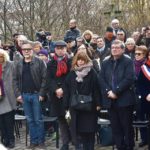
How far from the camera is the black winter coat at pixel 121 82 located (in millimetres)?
8562

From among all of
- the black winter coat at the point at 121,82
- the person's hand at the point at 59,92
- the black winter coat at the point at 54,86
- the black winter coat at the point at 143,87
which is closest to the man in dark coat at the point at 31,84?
the black winter coat at the point at 54,86

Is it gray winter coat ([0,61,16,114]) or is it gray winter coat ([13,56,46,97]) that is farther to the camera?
gray winter coat ([0,61,16,114])

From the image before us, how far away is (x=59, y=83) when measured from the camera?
30.2 feet

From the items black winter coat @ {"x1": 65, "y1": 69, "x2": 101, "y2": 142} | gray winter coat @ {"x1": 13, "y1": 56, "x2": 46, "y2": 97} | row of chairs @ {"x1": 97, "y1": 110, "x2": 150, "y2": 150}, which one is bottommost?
row of chairs @ {"x1": 97, "y1": 110, "x2": 150, "y2": 150}

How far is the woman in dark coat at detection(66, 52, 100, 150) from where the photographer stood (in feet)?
28.3

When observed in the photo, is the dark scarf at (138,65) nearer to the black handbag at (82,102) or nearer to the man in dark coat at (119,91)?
the man in dark coat at (119,91)

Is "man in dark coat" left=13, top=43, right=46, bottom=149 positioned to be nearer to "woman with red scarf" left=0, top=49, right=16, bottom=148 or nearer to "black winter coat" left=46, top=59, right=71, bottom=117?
"woman with red scarf" left=0, top=49, right=16, bottom=148

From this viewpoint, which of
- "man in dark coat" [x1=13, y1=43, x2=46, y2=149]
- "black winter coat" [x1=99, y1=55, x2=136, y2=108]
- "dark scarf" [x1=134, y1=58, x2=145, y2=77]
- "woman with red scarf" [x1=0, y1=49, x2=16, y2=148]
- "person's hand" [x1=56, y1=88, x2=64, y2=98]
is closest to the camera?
"black winter coat" [x1=99, y1=55, x2=136, y2=108]

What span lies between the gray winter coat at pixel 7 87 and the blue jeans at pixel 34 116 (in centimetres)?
37

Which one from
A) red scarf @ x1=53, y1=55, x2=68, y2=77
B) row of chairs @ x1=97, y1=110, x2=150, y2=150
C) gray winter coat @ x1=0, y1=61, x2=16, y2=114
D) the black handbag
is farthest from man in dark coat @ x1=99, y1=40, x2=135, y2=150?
gray winter coat @ x1=0, y1=61, x2=16, y2=114

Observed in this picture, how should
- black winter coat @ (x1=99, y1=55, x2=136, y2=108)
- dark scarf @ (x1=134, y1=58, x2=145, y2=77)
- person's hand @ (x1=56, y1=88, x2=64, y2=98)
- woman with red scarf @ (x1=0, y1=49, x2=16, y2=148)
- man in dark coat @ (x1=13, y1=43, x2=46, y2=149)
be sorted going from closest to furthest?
black winter coat @ (x1=99, y1=55, x2=136, y2=108) < person's hand @ (x1=56, y1=88, x2=64, y2=98) < dark scarf @ (x1=134, y1=58, x2=145, y2=77) < man in dark coat @ (x1=13, y1=43, x2=46, y2=149) < woman with red scarf @ (x1=0, y1=49, x2=16, y2=148)

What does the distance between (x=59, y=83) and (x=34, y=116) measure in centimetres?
100

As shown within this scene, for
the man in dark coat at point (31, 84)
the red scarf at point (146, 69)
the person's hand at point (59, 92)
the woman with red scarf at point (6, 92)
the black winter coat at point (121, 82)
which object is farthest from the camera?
the woman with red scarf at point (6, 92)

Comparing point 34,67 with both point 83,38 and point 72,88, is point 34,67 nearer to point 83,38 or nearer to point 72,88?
point 72,88
